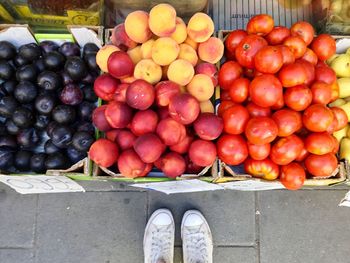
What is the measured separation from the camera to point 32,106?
1659 millimetres

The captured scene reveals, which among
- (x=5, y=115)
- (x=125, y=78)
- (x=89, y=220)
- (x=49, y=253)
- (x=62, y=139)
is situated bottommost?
(x=49, y=253)

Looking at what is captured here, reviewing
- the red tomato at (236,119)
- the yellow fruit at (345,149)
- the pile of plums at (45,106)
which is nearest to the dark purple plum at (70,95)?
the pile of plums at (45,106)

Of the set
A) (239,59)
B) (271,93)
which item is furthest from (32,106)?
(271,93)

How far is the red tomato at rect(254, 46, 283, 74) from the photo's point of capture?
1.41 meters

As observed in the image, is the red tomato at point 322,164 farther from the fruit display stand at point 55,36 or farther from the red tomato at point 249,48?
the fruit display stand at point 55,36

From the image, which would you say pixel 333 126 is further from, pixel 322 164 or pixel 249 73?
pixel 249 73

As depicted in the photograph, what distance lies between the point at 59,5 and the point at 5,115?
681 mm

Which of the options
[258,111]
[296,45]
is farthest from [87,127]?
[296,45]

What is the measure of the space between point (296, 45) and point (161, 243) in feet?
3.84

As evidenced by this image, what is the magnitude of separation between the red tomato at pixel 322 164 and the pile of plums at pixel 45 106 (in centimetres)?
95

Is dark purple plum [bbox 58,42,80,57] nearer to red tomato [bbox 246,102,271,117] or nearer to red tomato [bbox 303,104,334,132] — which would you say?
red tomato [bbox 246,102,271,117]

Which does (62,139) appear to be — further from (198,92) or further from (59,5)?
(59,5)

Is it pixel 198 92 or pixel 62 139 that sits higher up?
pixel 198 92

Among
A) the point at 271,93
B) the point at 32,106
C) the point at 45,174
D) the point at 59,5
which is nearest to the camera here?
the point at 271,93
